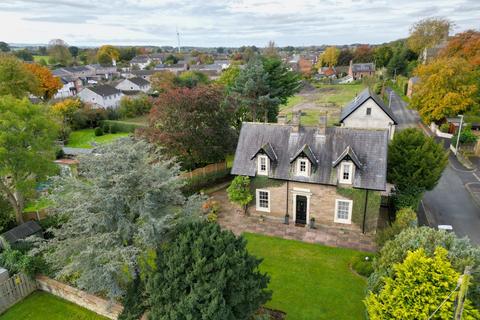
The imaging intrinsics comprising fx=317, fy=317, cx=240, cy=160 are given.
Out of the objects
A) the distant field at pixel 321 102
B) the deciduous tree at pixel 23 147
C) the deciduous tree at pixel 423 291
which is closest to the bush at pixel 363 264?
the deciduous tree at pixel 423 291

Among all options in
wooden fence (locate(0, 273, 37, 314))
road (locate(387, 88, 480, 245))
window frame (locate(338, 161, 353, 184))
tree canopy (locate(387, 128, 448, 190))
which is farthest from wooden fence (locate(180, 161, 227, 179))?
road (locate(387, 88, 480, 245))

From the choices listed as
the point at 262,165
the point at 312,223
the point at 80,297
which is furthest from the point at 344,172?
the point at 80,297

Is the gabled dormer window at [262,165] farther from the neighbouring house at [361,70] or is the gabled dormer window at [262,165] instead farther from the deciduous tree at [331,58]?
the deciduous tree at [331,58]

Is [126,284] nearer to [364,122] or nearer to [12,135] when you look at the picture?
[12,135]

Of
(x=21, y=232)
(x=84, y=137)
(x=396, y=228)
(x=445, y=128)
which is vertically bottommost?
(x=84, y=137)

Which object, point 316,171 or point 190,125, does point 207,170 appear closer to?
point 190,125
